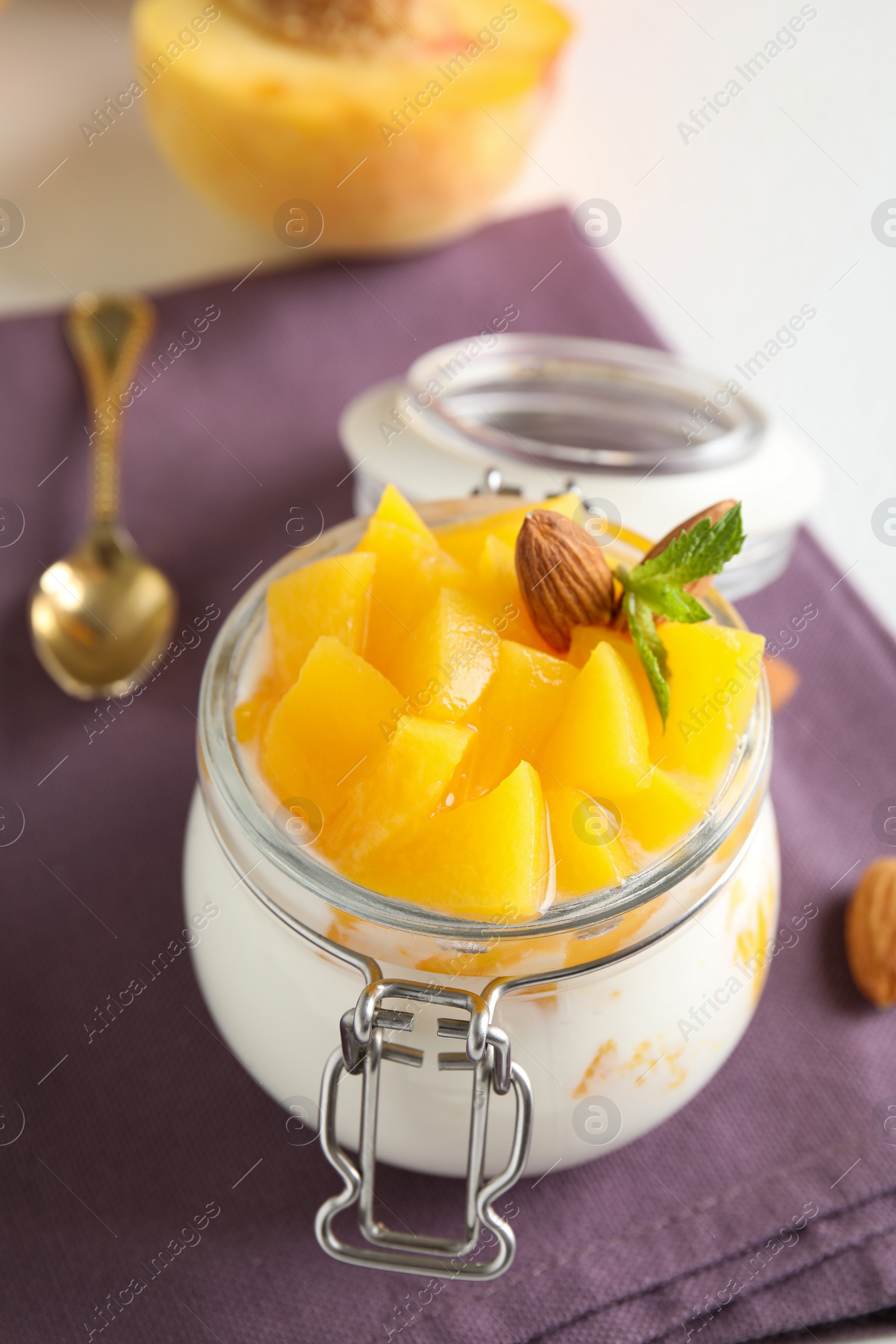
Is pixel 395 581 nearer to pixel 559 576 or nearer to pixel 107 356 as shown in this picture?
pixel 559 576

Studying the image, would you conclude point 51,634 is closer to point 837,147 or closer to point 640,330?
point 640,330

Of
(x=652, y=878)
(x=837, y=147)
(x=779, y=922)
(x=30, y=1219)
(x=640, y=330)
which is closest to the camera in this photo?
(x=652, y=878)

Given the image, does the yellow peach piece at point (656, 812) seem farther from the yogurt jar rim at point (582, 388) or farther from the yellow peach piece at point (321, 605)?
the yogurt jar rim at point (582, 388)

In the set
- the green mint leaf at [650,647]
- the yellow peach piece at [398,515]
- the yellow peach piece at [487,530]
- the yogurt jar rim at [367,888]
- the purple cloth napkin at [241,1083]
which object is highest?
the yellow peach piece at [398,515]

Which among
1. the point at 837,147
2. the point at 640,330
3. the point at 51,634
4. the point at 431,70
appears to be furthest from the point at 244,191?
Answer: the point at 837,147

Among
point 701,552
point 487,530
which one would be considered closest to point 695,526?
point 701,552

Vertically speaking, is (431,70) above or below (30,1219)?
above

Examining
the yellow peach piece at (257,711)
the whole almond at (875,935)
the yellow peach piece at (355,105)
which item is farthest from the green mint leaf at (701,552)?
the yellow peach piece at (355,105)

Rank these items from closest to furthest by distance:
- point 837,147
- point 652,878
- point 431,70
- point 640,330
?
point 652,878, point 431,70, point 640,330, point 837,147
